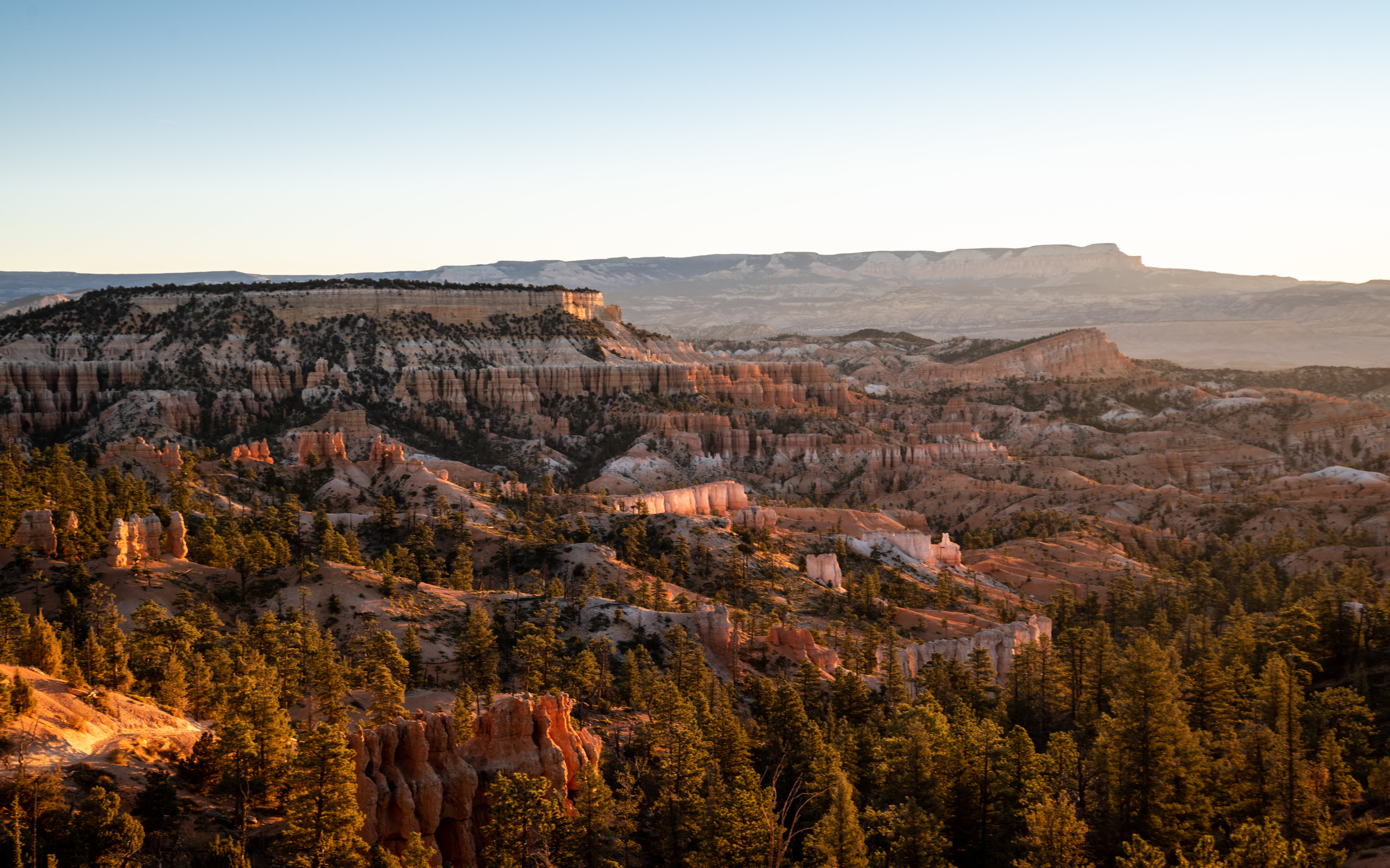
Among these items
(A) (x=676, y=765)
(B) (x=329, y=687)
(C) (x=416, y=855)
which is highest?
(B) (x=329, y=687)

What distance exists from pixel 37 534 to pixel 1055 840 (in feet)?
168

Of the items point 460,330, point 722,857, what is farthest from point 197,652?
point 460,330

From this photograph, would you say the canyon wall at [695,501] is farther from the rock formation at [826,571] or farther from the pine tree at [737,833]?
the pine tree at [737,833]

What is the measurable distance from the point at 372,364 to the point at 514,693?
116183 millimetres

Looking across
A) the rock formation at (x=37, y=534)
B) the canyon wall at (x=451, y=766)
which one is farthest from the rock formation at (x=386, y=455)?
the canyon wall at (x=451, y=766)

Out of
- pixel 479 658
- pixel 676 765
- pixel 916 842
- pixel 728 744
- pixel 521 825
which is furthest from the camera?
pixel 479 658

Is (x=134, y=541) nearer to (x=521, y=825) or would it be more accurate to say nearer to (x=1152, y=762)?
(x=521, y=825)

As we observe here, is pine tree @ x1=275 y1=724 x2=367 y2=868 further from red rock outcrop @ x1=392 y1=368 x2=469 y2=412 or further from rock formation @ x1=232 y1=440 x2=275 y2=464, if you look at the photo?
red rock outcrop @ x1=392 y1=368 x2=469 y2=412

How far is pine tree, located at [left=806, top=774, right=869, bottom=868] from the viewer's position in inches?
1432

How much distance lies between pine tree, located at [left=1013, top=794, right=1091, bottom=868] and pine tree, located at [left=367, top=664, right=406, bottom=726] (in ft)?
73.3

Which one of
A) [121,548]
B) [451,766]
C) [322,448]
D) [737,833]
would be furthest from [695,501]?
[737,833]

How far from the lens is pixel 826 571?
90.5 metres

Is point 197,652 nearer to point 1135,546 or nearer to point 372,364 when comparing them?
point 1135,546

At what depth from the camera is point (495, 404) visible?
15875 cm
